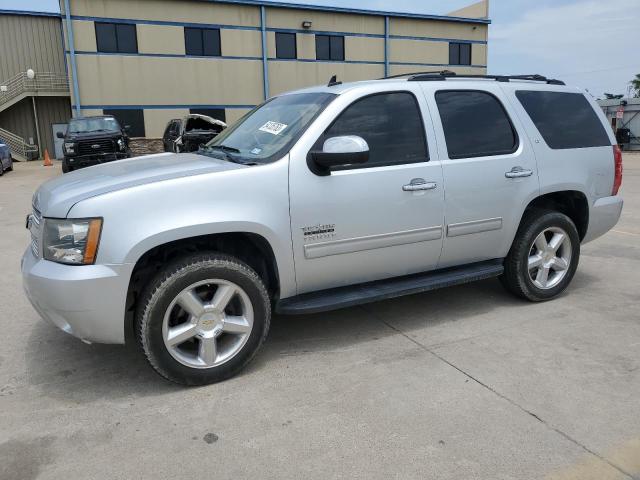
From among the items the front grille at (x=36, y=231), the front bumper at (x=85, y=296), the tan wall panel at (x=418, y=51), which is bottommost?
the front bumper at (x=85, y=296)

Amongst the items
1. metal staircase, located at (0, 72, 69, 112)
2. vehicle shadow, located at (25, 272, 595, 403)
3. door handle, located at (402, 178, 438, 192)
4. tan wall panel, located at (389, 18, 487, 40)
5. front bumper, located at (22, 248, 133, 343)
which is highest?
tan wall panel, located at (389, 18, 487, 40)

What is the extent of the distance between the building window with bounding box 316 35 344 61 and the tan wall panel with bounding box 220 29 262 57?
3531 mm

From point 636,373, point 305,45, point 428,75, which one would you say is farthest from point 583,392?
point 305,45

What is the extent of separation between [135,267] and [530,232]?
316cm

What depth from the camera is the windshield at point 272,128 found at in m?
3.65

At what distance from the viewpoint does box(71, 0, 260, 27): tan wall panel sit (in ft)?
81.8

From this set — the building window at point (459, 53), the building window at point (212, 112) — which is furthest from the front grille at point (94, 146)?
the building window at point (459, 53)

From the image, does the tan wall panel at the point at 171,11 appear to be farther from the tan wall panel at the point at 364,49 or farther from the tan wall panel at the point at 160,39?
the tan wall panel at the point at 364,49

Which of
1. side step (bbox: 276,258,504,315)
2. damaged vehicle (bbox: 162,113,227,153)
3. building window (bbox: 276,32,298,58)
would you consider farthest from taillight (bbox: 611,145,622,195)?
building window (bbox: 276,32,298,58)

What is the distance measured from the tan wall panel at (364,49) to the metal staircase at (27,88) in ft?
51.7

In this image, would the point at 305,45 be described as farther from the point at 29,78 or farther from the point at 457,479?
the point at 457,479

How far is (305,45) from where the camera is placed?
96.7ft

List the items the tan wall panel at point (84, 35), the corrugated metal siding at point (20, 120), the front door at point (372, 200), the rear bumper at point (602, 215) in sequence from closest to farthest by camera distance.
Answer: the front door at point (372, 200) → the rear bumper at point (602, 215) → the tan wall panel at point (84, 35) → the corrugated metal siding at point (20, 120)

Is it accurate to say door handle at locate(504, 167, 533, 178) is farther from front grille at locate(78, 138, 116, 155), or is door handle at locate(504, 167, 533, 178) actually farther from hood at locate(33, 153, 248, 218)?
front grille at locate(78, 138, 116, 155)
